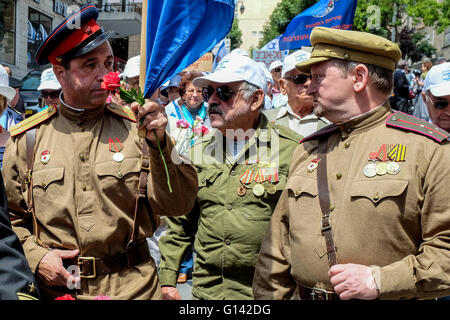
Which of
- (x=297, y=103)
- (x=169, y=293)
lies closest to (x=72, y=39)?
(x=169, y=293)

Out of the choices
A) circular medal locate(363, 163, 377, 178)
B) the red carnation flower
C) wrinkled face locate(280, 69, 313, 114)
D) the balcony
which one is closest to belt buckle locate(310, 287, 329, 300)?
circular medal locate(363, 163, 377, 178)

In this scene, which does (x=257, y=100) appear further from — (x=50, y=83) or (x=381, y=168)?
(x=50, y=83)

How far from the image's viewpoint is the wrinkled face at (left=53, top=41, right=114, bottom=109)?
3311 mm

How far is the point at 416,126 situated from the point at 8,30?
23.9 metres

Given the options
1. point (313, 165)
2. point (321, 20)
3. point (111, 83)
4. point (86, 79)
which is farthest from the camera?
point (321, 20)

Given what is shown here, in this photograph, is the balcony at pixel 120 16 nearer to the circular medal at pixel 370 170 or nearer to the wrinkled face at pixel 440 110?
the wrinkled face at pixel 440 110

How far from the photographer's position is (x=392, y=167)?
260cm

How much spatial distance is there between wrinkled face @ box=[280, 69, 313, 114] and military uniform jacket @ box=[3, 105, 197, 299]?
7.68ft

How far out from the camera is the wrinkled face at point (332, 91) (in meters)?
2.87

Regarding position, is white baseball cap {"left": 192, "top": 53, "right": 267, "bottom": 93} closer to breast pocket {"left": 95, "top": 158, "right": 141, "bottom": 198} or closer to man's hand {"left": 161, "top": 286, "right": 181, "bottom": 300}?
breast pocket {"left": 95, "top": 158, "right": 141, "bottom": 198}

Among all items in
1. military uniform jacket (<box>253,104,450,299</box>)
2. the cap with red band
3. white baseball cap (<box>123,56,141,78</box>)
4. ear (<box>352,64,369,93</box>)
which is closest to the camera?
military uniform jacket (<box>253,104,450,299</box>)

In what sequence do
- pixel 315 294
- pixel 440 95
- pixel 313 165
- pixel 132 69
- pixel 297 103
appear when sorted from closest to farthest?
pixel 315 294, pixel 313 165, pixel 440 95, pixel 297 103, pixel 132 69

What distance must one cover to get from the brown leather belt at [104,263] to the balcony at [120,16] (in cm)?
1985
